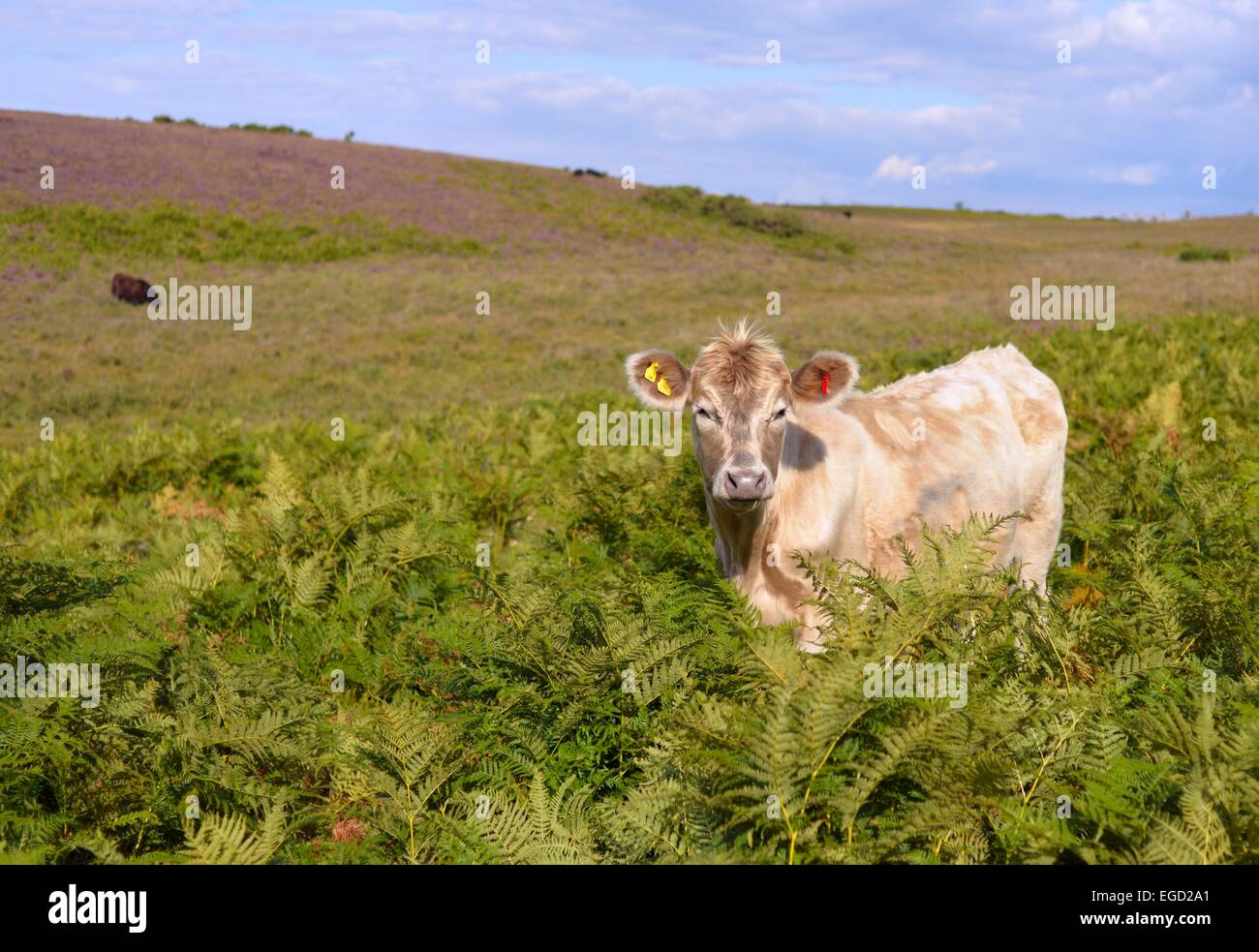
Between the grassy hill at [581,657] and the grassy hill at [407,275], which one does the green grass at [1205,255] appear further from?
the grassy hill at [581,657]

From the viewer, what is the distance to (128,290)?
3141 centimetres

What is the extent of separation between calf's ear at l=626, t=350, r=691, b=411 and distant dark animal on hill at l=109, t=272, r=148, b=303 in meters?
30.0

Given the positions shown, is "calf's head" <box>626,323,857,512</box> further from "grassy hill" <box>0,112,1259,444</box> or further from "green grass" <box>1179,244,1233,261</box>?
"green grass" <box>1179,244,1233,261</box>

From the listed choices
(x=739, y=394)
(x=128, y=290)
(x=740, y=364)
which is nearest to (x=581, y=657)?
(x=739, y=394)

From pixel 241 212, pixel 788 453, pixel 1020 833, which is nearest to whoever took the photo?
pixel 1020 833

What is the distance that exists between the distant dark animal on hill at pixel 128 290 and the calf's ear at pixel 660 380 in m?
30.0

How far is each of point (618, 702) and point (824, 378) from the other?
94.8 inches

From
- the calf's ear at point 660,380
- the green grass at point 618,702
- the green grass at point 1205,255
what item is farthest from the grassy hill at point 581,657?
the green grass at point 1205,255

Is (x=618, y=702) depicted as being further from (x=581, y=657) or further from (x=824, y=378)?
(x=824, y=378)
